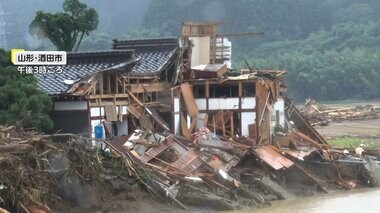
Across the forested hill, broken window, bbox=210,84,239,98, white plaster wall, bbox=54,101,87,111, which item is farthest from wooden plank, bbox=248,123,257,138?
Result: the forested hill

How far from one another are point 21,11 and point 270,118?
89.5 metres

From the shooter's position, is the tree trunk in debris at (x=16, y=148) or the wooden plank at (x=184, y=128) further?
the wooden plank at (x=184, y=128)

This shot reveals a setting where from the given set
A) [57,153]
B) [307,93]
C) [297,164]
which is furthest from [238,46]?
[57,153]

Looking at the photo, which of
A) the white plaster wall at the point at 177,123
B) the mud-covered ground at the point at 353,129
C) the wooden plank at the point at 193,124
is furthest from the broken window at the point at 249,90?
the mud-covered ground at the point at 353,129

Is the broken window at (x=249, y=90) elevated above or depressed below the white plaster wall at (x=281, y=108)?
above

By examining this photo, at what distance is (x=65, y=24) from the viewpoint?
112 feet

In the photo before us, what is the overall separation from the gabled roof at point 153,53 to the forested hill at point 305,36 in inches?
1941

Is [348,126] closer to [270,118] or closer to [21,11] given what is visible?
[270,118]

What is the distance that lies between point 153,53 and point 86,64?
17.4 ft

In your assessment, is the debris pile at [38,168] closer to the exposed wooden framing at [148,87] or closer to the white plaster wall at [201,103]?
the exposed wooden framing at [148,87]

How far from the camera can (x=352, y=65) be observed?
80625 mm

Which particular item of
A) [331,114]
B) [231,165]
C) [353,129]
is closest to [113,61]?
[231,165]

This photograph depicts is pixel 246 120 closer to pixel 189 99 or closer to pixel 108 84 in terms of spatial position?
pixel 189 99

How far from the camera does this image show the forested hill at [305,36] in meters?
81.2
